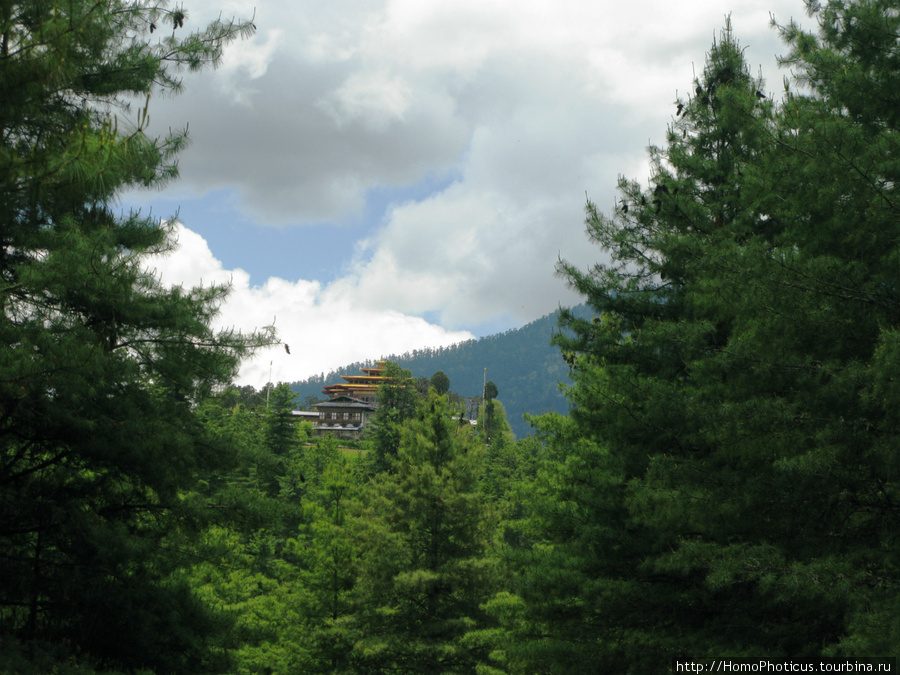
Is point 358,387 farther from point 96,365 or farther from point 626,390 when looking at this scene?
point 96,365

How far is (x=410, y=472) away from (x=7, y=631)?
13115mm

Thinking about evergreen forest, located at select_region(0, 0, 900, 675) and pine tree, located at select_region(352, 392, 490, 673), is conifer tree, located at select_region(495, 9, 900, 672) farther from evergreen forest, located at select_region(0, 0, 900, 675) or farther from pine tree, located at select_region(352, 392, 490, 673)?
pine tree, located at select_region(352, 392, 490, 673)

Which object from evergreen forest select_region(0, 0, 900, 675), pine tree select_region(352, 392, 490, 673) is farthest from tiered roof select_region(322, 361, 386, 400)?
evergreen forest select_region(0, 0, 900, 675)

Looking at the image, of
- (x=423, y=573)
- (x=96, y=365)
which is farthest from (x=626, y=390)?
(x=423, y=573)

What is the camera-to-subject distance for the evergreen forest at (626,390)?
676cm

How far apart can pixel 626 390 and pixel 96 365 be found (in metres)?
7.23

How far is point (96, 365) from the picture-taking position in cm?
705

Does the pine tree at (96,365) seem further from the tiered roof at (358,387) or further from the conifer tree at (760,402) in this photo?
the tiered roof at (358,387)

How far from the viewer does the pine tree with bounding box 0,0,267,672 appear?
6.45 metres

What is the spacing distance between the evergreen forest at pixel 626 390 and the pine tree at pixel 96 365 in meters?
0.04

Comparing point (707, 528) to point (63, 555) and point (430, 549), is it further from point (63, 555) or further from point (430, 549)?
point (430, 549)

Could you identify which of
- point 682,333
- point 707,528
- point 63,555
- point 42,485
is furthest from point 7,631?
point 682,333

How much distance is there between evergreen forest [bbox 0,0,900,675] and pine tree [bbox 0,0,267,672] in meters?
0.04

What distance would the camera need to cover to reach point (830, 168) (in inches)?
277
